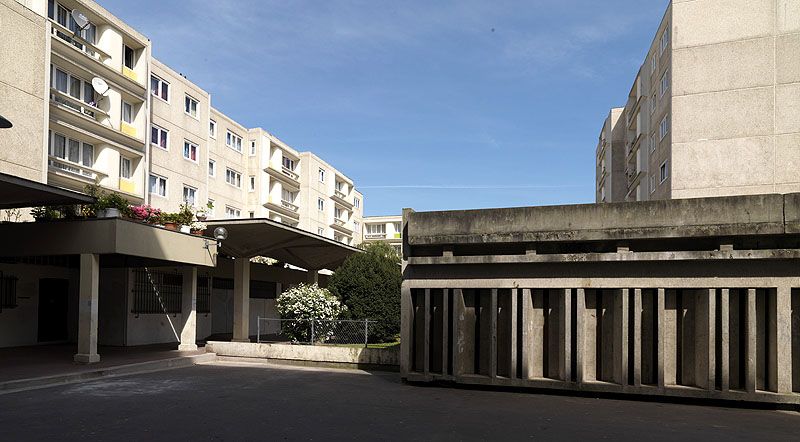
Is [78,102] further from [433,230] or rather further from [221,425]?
[221,425]

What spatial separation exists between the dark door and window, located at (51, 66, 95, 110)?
395 inches

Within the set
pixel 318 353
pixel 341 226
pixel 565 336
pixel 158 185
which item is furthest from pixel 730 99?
pixel 341 226

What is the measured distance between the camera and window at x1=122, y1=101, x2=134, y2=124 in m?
33.9

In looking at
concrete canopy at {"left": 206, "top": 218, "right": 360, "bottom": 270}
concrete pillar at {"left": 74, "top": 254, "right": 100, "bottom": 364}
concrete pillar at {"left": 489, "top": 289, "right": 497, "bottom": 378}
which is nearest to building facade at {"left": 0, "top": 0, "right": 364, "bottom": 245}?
concrete canopy at {"left": 206, "top": 218, "right": 360, "bottom": 270}

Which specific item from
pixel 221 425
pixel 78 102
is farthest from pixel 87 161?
pixel 221 425

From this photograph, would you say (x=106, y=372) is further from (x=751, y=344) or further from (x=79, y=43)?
(x=79, y=43)

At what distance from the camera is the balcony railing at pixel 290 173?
57406mm

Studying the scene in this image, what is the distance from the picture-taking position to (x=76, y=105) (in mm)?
29953

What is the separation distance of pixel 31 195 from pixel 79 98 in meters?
16.9

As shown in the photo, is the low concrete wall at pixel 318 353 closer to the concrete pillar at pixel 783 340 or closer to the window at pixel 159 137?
the concrete pillar at pixel 783 340

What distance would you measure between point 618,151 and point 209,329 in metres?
41.5

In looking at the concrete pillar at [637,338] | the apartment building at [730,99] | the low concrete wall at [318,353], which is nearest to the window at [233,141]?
the low concrete wall at [318,353]

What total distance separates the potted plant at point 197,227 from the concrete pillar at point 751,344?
656 inches

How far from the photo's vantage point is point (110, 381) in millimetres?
15461
